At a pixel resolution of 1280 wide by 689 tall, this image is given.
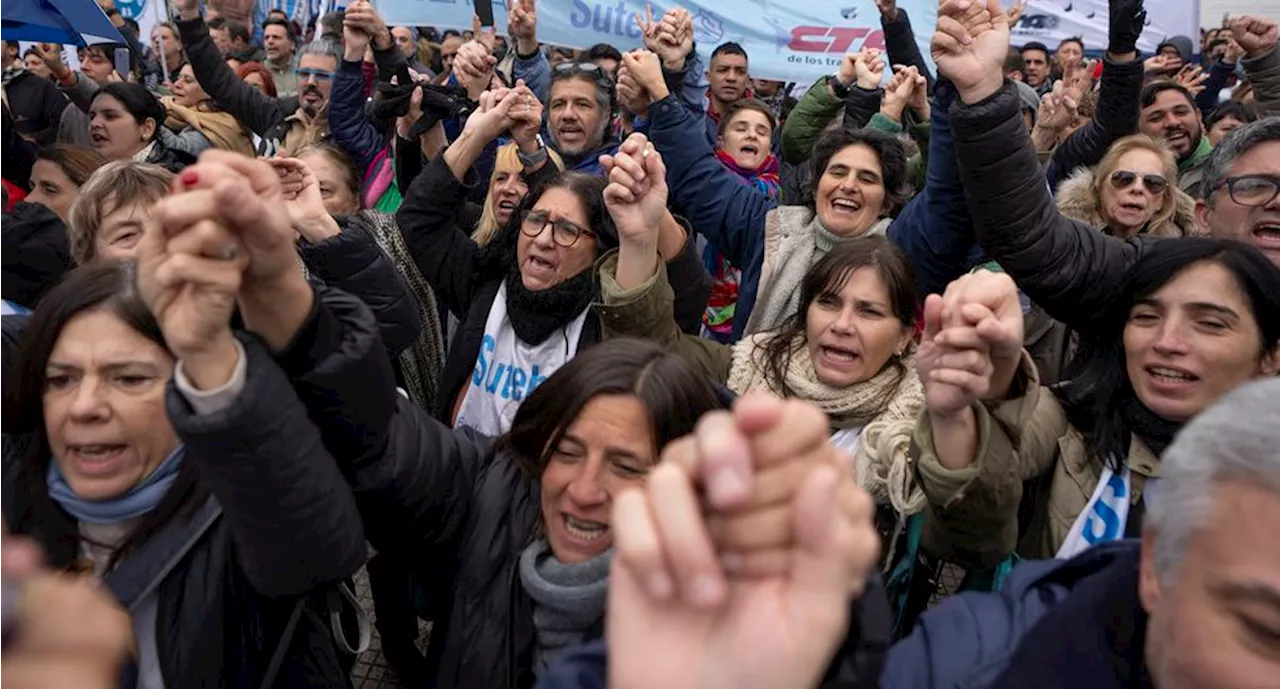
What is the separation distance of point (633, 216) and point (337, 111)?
2.79 metres

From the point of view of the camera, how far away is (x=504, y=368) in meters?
2.62

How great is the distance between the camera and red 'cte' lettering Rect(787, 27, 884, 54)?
18.8 feet

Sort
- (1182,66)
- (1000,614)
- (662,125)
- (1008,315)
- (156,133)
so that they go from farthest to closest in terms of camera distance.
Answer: (1182,66) → (156,133) → (662,125) → (1008,315) → (1000,614)

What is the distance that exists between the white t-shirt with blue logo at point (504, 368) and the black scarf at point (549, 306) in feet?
0.07

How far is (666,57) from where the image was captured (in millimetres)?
3869

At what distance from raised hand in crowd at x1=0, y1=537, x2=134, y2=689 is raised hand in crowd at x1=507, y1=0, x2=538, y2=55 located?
4267 millimetres

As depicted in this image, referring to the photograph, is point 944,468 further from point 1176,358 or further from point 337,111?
point 337,111

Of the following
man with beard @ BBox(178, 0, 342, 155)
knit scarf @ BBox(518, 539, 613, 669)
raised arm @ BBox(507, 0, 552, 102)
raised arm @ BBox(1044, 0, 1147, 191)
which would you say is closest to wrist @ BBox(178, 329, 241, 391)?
knit scarf @ BBox(518, 539, 613, 669)

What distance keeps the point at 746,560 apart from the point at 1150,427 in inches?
56.0

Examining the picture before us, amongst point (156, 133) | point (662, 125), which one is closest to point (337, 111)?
point (156, 133)

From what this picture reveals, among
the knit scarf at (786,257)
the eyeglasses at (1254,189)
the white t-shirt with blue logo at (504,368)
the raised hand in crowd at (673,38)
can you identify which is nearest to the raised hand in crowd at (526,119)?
the white t-shirt with blue logo at (504,368)

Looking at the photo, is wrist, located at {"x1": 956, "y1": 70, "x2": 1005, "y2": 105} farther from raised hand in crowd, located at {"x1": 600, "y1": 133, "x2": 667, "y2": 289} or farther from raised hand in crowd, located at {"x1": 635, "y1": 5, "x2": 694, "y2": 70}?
raised hand in crowd, located at {"x1": 635, "y1": 5, "x2": 694, "y2": 70}

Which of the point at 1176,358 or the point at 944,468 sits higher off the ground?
the point at 1176,358

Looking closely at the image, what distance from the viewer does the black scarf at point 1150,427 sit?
5.73 feet
